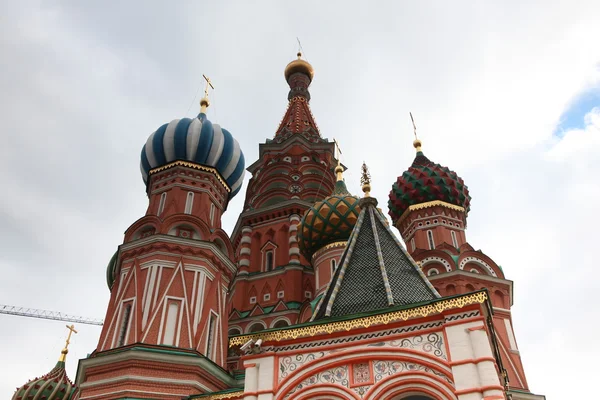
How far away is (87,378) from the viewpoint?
508 inches

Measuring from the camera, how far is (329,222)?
1783cm

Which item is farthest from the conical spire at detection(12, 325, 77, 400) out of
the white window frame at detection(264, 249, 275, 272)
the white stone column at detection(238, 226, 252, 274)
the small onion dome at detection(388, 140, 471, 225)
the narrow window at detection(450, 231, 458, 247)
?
the narrow window at detection(450, 231, 458, 247)

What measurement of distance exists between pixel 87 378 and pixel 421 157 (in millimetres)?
13473

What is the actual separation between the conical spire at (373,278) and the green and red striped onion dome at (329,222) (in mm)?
7504

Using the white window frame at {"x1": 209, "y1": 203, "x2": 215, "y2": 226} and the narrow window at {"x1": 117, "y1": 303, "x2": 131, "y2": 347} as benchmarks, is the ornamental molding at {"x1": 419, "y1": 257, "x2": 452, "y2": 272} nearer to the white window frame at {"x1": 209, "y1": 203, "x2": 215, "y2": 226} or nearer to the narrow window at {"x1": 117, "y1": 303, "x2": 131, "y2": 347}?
the white window frame at {"x1": 209, "y1": 203, "x2": 215, "y2": 226}

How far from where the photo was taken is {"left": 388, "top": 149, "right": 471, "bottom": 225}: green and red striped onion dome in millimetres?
18953

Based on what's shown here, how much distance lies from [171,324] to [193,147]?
563 cm

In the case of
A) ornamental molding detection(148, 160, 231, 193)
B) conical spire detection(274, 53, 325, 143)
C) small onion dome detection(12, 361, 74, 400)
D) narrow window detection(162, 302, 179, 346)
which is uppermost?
conical spire detection(274, 53, 325, 143)

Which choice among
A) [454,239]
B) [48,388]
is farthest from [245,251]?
[48,388]

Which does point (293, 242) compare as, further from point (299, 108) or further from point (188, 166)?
point (299, 108)

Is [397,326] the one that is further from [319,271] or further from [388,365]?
[319,271]

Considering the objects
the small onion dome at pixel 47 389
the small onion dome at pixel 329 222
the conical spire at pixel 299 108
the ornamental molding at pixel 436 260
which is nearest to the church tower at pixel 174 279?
the small onion dome at pixel 329 222

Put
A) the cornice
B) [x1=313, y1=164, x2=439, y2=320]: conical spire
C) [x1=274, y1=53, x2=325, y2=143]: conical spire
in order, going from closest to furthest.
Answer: [x1=313, y1=164, x2=439, y2=320]: conical spire, the cornice, [x1=274, y1=53, x2=325, y2=143]: conical spire

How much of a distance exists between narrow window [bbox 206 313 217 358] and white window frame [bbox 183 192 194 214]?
3.20m
